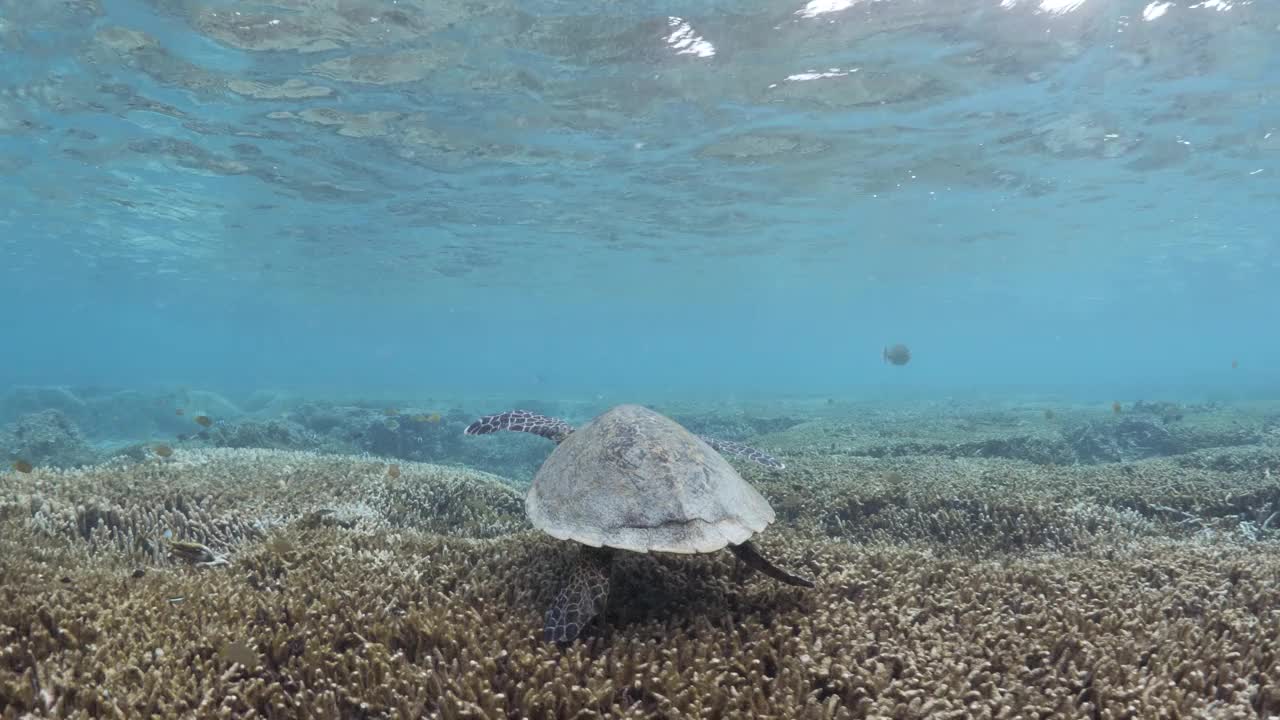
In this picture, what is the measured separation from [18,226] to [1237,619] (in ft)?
193

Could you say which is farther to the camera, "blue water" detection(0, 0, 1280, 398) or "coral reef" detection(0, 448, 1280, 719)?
"blue water" detection(0, 0, 1280, 398)

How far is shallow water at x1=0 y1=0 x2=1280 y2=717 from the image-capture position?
379 cm

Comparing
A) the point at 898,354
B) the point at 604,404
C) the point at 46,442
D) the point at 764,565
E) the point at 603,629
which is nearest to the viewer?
the point at 603,629

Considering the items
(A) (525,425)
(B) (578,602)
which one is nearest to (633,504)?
(B) (578,602)

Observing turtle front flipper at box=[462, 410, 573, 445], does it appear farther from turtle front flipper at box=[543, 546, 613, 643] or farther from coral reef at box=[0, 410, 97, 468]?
coral reef at box=[0, 410, 97, 468]

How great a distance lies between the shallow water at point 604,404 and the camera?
3.79m

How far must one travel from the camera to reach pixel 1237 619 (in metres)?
4.43

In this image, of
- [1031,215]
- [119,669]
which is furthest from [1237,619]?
[1031,215]

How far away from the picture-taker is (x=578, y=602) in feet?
13.6

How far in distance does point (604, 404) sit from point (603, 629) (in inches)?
1641

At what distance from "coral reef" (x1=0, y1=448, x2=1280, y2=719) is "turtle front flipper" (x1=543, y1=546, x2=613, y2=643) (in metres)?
0.12

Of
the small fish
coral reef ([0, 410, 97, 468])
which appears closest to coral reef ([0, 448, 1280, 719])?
the small fish

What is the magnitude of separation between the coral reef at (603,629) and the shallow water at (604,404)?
32 millimetres

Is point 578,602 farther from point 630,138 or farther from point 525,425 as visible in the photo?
point 630,138
